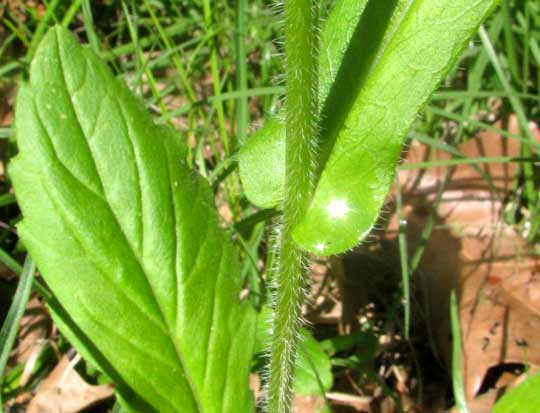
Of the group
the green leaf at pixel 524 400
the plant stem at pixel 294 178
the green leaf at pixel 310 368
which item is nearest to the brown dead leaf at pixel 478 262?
the green leaf at pixel 310 368

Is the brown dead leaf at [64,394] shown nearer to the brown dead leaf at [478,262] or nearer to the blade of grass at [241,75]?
the blade of grass at [241,75]

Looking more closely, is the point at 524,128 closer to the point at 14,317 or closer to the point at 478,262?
the point at 478,262

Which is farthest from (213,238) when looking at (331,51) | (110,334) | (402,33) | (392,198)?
(392,198)

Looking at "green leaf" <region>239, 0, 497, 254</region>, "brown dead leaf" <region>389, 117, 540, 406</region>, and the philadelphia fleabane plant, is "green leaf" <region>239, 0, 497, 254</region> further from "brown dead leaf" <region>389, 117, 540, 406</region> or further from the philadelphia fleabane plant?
"brown dead leaf" <region>389, 117, 540, 406</region>

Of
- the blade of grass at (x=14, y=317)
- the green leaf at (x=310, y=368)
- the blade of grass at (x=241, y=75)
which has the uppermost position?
the blade of grass at (x=241, y=75)

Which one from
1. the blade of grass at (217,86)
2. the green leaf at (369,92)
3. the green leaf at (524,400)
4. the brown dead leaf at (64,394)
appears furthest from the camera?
the blade of grass at (217,86)

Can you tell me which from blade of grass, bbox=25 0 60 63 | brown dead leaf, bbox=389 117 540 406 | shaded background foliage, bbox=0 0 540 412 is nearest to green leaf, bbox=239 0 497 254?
shaded background foliage, bbox=0 0 540 412
